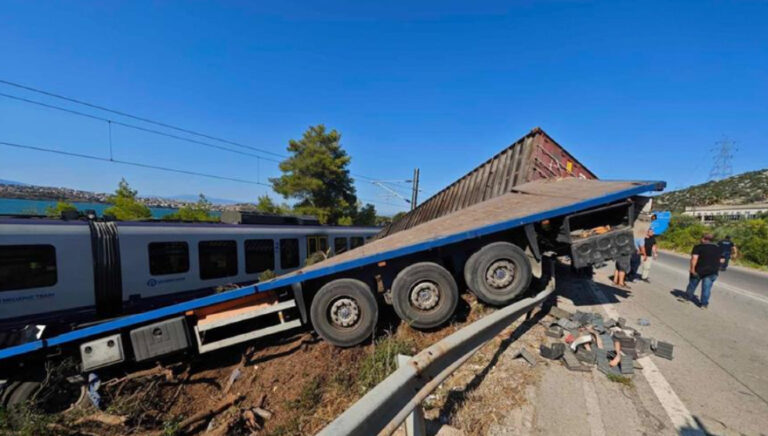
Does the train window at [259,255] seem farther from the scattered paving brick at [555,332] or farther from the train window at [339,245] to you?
the scattered paving brick at [555,332]

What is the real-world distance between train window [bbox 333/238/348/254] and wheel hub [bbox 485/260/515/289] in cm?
903

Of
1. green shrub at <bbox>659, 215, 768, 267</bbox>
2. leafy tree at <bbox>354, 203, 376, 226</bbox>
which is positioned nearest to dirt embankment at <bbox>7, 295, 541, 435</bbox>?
green shrub at <bbox>659, 215, 768, 267</bbox>

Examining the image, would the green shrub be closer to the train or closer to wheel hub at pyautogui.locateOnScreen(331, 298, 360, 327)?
wheel hub at pyautogui.locateOnScreen(331, 298, 360, 327)

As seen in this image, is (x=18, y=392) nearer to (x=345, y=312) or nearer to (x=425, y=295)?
(x=345, y=312)

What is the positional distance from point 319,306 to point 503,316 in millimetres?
2197

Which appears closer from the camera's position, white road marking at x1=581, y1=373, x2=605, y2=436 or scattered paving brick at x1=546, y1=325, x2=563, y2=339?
white road marking at x1=581, y1=373, x2=605, y2=436

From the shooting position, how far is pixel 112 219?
6.64 metres

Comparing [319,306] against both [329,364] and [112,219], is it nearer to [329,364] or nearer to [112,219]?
[329,364]

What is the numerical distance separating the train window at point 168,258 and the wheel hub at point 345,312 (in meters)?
5.40

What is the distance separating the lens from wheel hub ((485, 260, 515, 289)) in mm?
3727

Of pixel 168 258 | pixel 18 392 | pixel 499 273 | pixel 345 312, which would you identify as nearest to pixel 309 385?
pixel 345 312

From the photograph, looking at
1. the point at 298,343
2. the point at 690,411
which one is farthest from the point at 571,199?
the point at 298,343

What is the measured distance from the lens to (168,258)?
6969 mm

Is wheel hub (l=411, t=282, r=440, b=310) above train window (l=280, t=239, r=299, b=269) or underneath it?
above
